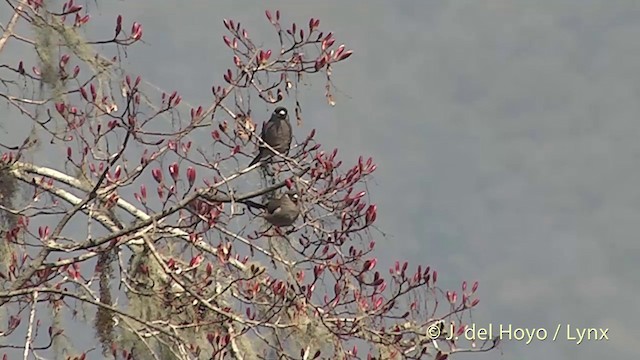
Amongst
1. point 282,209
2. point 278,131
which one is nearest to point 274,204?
point 282,209

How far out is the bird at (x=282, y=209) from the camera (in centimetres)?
404

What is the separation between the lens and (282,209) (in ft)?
13.4

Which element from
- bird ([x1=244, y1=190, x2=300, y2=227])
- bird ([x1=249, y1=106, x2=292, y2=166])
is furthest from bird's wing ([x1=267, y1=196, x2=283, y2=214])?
bird ([x1=249, y1=106, x2=292, y2=166])

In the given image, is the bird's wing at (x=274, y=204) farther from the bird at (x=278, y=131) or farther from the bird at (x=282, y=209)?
the bird at (x=278, y=131)

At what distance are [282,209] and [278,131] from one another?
65 centimetres

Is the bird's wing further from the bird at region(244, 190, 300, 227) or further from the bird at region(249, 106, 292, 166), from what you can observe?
the bird at region(249, 106, 292, 166)

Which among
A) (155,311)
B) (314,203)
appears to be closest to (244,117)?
Answer: (314,203)

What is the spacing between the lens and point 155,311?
4059mm

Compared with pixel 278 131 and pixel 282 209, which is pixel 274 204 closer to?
pixel 282 209

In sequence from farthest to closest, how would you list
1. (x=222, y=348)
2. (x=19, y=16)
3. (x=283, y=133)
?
(x=283, y=133) < (x=19, y=16) < (x=222, y=348)

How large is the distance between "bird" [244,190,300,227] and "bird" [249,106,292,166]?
16.3 inches

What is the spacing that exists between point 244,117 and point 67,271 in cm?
92

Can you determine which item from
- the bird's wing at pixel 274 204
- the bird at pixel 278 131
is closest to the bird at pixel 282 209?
the bird's wing at pixel 274 204

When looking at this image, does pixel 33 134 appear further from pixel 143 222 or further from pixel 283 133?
pixel 283 133
